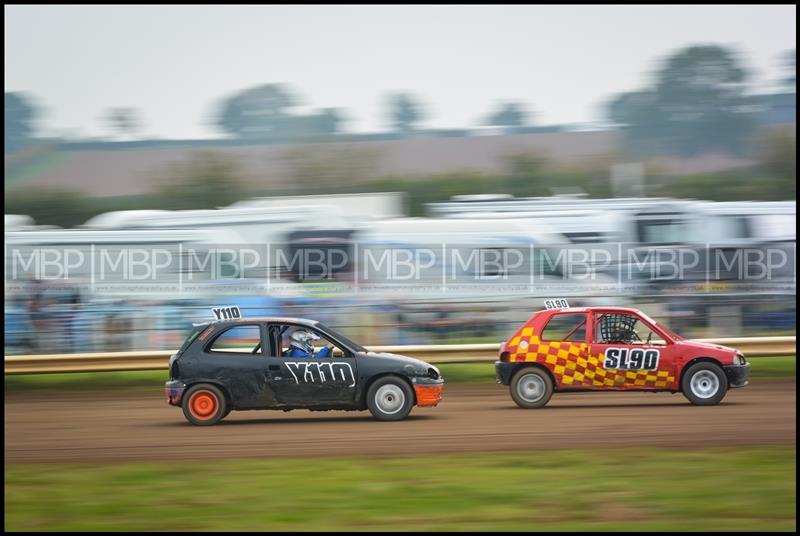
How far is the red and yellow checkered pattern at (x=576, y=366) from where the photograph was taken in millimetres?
13531

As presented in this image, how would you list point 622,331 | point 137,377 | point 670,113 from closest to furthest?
point 622,331 < point 137,377 < point 670,113

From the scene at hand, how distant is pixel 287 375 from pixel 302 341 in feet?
1.59

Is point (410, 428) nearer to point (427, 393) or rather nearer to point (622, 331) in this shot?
point (427, 393)

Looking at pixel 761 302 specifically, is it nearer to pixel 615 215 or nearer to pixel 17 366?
pixel 615 215

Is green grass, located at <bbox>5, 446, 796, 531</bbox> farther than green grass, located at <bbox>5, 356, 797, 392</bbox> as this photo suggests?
No

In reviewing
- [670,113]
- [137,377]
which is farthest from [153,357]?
[670,113]

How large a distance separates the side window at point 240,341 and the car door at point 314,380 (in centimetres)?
32

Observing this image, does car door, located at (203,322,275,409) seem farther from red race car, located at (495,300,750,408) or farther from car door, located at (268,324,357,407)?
red race car, located at (495,300,750,408)

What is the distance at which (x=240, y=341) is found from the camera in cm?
1263

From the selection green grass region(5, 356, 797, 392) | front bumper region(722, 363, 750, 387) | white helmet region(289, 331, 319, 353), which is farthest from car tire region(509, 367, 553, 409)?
green grass region(5, 356, 797, 392)

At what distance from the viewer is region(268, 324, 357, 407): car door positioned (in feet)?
40.7

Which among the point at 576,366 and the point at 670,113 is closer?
the point at 576,366

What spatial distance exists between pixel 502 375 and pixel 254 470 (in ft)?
17.1

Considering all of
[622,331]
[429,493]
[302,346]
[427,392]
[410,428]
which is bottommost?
[429,493]
